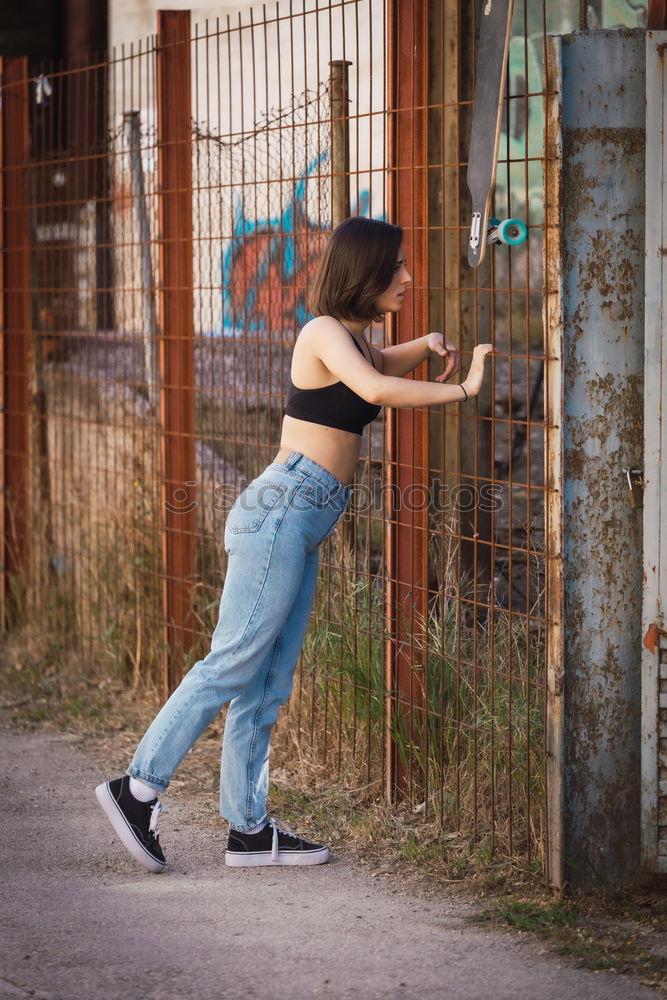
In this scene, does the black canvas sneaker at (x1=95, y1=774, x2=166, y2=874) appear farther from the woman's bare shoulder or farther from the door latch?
the door latch

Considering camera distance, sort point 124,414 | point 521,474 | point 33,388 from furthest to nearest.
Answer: point 521,474 < point 33,388 < point 124,414

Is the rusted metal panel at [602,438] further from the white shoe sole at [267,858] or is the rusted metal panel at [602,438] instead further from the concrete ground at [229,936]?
the white shoe sole at [267,858]

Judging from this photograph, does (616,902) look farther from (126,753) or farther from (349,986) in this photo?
(126,753)

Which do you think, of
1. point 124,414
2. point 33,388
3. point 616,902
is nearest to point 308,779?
point 616,902

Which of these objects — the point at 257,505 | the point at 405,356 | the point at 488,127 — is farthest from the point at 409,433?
the point at 488,127

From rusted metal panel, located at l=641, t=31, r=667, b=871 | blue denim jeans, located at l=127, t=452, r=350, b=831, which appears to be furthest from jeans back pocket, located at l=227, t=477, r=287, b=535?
rusted metal panel, located at l=641, t=31, r=667, b=871

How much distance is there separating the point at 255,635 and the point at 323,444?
64cm

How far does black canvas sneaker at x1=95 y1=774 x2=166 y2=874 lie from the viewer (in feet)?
13.8

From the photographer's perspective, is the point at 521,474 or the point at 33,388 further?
the point at 521,474

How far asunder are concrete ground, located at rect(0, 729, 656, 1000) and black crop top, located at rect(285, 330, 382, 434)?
4.86 ft

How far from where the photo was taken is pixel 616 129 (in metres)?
3.85

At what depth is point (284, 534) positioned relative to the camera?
13.5ft

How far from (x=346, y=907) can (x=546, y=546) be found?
1.26 m

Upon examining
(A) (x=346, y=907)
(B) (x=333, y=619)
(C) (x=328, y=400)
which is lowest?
(A) (x=346, y=907)
